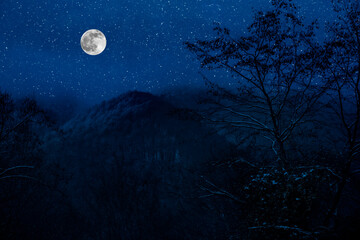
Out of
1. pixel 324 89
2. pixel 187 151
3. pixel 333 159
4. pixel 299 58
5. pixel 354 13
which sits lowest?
pixel 187 151

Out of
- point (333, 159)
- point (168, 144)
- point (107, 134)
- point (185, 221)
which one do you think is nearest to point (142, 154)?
point (168, 144)

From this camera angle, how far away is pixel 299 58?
6871mm

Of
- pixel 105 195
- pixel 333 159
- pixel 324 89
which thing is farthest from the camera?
pixel 105 195

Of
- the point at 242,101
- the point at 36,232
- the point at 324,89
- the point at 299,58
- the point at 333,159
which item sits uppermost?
the point at 299,58

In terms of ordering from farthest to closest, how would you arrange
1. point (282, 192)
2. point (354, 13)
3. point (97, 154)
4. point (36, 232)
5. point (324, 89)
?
point (97, 154)
point (36, 232)
point (324, 89)
point (354, 13)
point (282, 192)

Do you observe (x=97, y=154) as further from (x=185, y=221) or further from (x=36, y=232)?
(x=36, y=232)

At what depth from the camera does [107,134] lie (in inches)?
4163

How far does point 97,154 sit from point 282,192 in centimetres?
8437

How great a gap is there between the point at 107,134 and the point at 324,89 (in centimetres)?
10705

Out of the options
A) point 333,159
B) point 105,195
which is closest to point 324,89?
point 333,159

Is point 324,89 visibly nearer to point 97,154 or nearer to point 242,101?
point 242,101

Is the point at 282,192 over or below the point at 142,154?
over

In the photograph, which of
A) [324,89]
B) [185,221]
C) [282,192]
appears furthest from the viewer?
[185,221]

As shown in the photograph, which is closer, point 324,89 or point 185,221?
point 324,89
